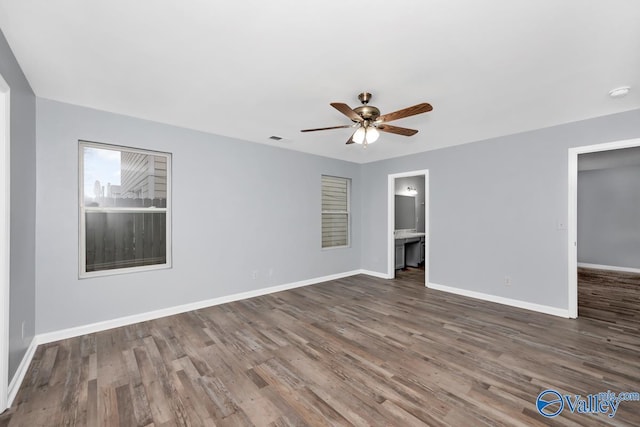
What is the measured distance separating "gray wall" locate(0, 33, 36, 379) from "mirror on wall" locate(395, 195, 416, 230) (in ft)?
21.9

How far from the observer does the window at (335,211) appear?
5766mm

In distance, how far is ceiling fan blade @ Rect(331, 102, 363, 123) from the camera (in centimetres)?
231

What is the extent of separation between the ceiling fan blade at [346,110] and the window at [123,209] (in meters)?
2.60

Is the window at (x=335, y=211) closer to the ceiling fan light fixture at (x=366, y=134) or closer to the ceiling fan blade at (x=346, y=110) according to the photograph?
the ceiling fan light fixture at (x=366, y=134)

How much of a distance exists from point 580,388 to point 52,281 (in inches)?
195

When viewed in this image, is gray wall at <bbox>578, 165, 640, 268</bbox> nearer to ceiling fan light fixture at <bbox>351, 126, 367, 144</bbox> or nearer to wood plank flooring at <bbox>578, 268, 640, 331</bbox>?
wood plank flooring at <bbox>578, 268, 640, 331</bbox>

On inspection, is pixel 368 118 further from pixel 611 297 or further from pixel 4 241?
pixel 611 297

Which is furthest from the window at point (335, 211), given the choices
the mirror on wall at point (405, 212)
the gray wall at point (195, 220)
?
the mirror on wall at point (405, 212)

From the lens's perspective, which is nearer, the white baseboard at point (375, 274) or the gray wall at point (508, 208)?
the gray wall at point (508, 208)

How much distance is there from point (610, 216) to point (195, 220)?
31.3 feet

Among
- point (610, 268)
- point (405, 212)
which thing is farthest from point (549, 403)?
point (610, 268)

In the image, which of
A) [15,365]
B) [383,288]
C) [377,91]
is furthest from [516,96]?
[15,365]

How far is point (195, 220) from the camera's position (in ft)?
12.8

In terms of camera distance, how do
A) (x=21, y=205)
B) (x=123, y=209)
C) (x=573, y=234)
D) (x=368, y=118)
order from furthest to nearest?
1. (x=573, y=234)
2. (x=123, y=209)
3. (x=368, y=118)
4. (x=21, y=205)
